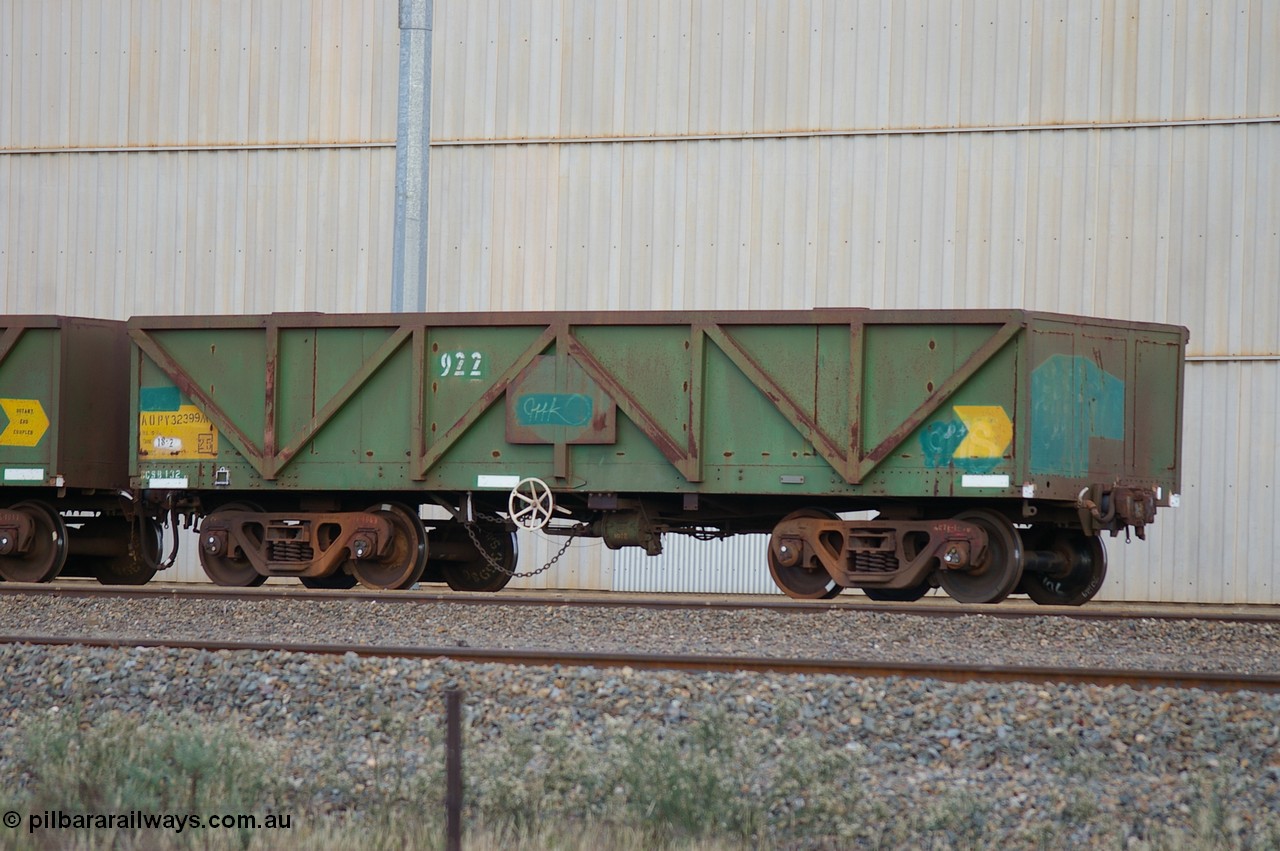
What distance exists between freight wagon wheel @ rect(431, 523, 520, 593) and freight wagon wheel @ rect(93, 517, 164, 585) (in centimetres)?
323

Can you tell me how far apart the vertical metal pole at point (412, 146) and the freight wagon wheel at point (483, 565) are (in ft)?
8.87

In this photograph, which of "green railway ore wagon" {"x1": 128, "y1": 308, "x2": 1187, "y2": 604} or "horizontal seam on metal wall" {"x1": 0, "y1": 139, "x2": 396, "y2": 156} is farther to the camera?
"horizontal seam on metal wall" {"x1": 0, "y1": 139, "x2": 396, "y2": 156}

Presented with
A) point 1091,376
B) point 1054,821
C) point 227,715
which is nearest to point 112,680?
point 227,715

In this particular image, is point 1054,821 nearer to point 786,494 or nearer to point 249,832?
point 249,832

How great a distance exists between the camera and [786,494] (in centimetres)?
1285

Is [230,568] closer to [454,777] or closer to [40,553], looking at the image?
[40,553]

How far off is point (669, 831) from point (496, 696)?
1913mm

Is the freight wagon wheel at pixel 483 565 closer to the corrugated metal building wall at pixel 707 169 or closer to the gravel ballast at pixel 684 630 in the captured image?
the gravel ballast at pixel 684 630

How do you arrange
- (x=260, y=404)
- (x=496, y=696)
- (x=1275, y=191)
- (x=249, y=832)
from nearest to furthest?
1. (x=249, y=832)
2. (x=496, y=696)
3. (x=260, y=404)
4. (x=1275, y=191)

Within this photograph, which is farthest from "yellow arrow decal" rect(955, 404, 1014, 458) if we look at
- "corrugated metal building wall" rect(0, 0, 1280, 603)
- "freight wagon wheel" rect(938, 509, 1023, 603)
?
"corrugated metal building wall" rect(0, 0, 1280, 603)

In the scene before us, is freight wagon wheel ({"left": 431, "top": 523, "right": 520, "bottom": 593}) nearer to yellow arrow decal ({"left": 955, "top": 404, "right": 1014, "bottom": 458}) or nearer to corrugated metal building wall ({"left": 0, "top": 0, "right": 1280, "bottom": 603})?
corrugated metal building wall ({"left": 0, "top": 0, "right": 1280, "bottom": 603})

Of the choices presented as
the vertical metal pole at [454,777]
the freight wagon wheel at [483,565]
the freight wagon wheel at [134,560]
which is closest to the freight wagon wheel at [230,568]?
the freight wagon wheel at [134,560]

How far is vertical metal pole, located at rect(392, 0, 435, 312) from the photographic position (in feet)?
51.4

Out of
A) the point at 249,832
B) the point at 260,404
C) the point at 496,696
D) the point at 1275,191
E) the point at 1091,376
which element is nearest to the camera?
the point at 249,832
